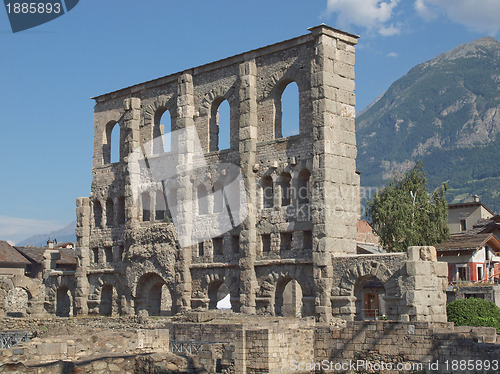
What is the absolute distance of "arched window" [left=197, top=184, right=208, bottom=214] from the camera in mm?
37688

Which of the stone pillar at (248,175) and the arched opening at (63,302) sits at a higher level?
the stone pillar at (248,175)

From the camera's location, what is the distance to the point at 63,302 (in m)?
45.8

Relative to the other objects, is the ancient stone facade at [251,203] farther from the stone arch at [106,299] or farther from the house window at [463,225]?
the house window at [463,225]

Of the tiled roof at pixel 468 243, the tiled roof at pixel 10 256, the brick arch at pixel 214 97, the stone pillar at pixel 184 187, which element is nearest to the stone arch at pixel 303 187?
the brick arch at pixel 214 97

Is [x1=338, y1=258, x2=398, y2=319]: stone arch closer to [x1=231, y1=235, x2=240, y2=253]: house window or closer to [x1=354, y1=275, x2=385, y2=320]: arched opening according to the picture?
[x1=231, y1=235, x2=240, y2=253]: house window

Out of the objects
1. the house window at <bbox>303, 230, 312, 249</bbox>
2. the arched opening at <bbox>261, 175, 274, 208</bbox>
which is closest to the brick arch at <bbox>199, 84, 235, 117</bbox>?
the arched opening at <bbox>261, 175, 274, 208</bbox>

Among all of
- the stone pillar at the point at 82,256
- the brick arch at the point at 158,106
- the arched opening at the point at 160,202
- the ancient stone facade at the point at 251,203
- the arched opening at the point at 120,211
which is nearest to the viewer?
the ancient stone facade at the point at 251,203

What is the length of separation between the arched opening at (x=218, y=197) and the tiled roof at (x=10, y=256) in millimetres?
32662

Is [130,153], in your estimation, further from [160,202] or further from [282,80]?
[282,80]

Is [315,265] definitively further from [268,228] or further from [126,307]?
[126,307]

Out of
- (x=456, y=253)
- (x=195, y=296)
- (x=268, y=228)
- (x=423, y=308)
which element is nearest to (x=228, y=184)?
(x=268, y=228)

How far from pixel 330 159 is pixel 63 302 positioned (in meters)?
21.3

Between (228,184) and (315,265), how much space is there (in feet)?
21.7

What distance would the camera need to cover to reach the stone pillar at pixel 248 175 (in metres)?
34.5
